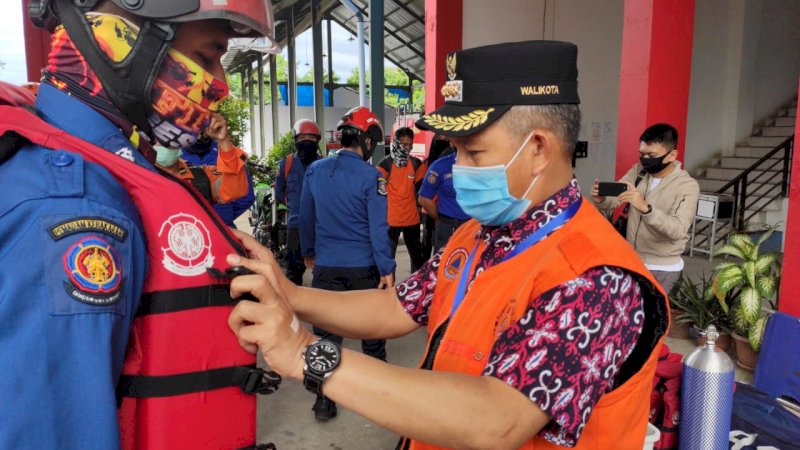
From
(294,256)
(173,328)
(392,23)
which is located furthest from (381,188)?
(392,23)

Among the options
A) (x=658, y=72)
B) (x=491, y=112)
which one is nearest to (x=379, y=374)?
(x=491, y=112)

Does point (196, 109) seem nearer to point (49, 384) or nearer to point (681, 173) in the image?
point (49, 384)

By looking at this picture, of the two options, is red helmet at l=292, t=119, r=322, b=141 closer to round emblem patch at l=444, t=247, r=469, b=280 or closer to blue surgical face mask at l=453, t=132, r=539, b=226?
round emblem patch at l=444, t=247, r=469, b=280

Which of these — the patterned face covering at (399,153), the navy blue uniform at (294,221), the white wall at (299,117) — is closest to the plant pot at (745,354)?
A: the patterned face covering at (399,153)

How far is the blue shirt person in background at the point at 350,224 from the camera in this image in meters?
4.10

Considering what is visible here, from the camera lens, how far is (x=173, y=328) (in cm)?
100

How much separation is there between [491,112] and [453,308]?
1.62 feet

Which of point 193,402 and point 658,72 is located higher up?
point 658,72

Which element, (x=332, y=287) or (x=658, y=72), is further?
(x=658, y=72)

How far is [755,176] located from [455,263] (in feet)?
31.8

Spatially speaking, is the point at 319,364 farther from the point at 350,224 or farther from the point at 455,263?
the point at 350,224

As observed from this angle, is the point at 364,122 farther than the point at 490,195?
Yes

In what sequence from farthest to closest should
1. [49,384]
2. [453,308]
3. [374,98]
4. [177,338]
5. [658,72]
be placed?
[374,98] < [658,72] < [453,308] < [177,338] < [49,384]

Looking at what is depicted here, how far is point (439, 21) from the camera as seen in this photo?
8.50 metres
